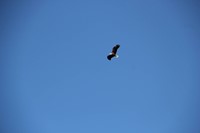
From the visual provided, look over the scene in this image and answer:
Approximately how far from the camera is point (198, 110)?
9062 cm

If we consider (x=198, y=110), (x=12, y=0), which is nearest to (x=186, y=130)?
(x=198, y=110)

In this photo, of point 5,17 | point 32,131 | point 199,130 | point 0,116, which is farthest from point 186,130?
point 5,17

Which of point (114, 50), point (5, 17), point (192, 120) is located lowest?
point (114, 50)

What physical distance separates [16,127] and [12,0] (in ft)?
298

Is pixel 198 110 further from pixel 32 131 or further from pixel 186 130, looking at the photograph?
pixel 32 131

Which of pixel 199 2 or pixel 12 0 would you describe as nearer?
pixel 199 2

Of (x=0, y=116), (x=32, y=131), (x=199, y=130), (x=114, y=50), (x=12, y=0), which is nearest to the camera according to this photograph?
Answer: (x=114, y=50)

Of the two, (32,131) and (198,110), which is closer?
(198,110)

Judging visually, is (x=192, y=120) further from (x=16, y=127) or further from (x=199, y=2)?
(x=16, y=127)

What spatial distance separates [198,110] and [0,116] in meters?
79.7

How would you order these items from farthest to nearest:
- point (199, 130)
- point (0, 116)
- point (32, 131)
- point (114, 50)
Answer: point (0, 116), point (32, 131), point (199, 130), point (114, 50)

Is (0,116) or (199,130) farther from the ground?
(0,116)

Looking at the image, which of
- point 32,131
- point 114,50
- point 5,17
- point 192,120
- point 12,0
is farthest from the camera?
point 12,0

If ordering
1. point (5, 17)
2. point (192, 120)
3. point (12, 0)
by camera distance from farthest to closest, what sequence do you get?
point (12, 0)
point (5, 17)
point (192, 120)
